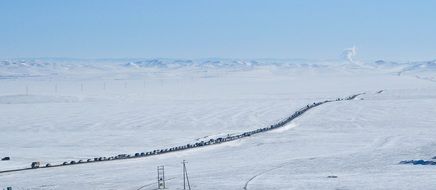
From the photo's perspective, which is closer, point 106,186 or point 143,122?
point 106,186

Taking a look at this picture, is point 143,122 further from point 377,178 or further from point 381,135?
point 377,178

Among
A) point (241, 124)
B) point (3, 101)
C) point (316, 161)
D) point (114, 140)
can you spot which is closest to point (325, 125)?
point (241, 124)

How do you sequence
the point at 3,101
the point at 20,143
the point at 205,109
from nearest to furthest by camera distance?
the point at 20,143 < the point at 205,109 < the point at 3,101

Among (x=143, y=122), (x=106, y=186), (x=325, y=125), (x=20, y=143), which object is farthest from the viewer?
(x=143, y=122)

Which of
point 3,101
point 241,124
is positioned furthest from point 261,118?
point 3,101

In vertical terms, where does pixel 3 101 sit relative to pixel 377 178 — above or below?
above

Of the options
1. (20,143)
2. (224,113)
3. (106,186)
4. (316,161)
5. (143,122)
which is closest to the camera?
(106,186)

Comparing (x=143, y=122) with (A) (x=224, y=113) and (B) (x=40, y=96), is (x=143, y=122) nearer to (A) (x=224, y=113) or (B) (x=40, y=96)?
(A) (x=224, y=113)

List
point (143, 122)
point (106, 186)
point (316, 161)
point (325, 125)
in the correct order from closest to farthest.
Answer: point (106, 186)
point (316, 161)
point (325, 125)
point (143, 122)

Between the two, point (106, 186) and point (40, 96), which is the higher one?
point (40, 96)
